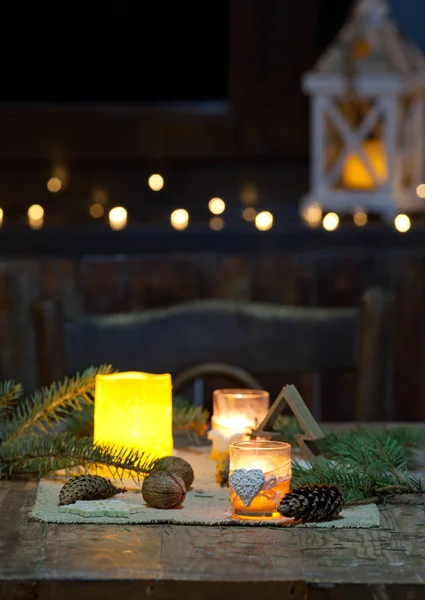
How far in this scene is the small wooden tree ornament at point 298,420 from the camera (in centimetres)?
125

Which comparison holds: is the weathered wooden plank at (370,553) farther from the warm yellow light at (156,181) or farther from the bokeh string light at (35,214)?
the warm yellow light at (156,181)

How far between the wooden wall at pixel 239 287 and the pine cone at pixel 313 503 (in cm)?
120

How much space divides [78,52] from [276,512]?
2.09 metres

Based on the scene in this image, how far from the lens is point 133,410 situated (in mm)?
1252

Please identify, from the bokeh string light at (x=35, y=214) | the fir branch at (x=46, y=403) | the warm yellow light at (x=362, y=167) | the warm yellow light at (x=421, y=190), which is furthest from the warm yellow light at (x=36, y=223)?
the fir branch at (x=46, y=403)

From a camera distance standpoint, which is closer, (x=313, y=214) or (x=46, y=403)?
(x=46, y=403)

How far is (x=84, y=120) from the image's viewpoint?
3.00 m

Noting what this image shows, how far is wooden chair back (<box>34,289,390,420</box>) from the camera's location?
6.46 feet

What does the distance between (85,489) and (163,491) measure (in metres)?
0.08

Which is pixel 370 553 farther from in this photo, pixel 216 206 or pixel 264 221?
pixel 216 206

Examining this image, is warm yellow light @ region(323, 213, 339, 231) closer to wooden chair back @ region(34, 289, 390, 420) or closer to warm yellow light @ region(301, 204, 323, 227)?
warm yellow light @ region(301, 204, 323, 227)

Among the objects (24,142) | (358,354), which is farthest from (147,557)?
(24,142)

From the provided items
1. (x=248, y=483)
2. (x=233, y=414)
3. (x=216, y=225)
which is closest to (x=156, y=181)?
(x=216, y=225)

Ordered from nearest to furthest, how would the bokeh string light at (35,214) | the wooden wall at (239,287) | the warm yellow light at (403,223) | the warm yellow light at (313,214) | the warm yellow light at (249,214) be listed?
the wooden wall at (239,287) → the warm yellow light at (403,223) → the warm yellow light at (313,214) → the bokeh string light at (35,214) → the warm yellow light at (249,214)
